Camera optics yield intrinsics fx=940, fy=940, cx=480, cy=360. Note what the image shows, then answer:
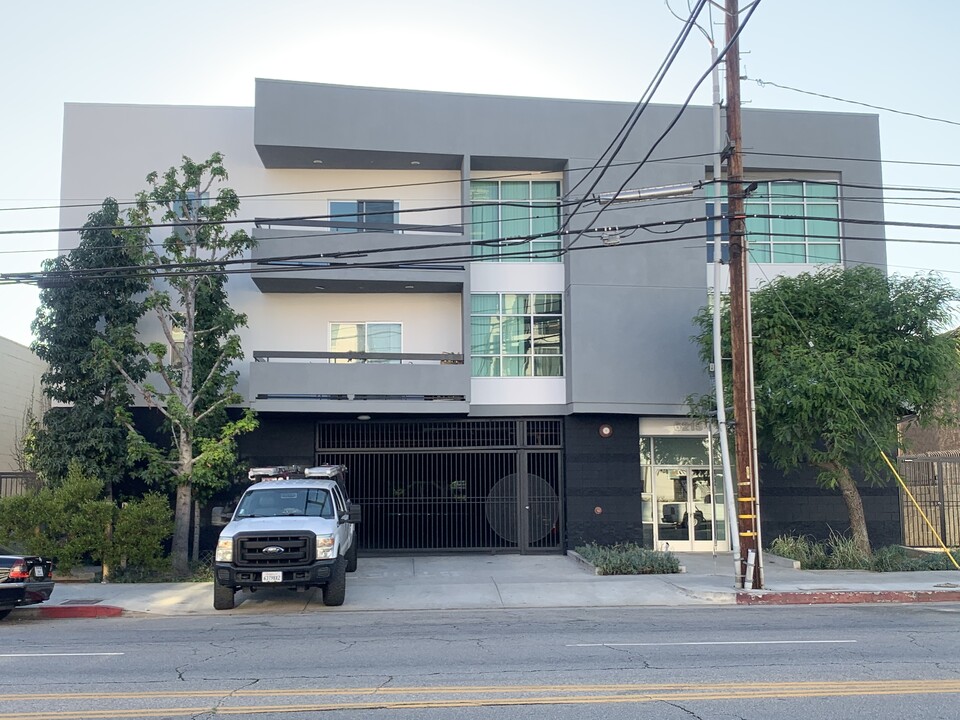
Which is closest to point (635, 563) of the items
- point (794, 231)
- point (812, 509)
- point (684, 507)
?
point (684, 507)

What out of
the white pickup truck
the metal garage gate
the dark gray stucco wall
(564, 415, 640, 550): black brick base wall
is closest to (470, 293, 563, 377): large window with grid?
the dark gray stucco wall

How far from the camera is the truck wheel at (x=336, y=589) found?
15.5m

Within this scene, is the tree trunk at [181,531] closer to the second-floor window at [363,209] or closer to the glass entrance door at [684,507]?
the second-floor window at [363,209]

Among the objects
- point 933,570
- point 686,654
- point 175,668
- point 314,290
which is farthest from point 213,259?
point 933,570

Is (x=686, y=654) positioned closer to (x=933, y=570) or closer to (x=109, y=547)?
(x=933, y=570)

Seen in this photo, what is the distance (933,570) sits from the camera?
1955 centimetres

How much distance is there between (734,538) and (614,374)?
21.4 ft

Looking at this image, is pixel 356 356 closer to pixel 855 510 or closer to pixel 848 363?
pixel 848 363

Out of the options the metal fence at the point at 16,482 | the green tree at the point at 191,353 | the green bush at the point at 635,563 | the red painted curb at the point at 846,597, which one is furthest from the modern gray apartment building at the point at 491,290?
the red painted curb at the point at 846,597

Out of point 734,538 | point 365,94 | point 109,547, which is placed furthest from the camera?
point 365,94

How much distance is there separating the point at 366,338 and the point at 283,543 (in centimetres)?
938

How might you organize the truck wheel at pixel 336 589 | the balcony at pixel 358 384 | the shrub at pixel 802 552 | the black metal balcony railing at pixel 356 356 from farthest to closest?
the black metal balcony railing at pixel 356 356 < the balcony at pixel 358 384 < the shrub at pixel 802 552 < the truck wheel at pixel 336 589

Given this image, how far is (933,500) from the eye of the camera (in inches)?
958

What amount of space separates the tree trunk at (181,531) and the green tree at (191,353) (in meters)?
0.02
